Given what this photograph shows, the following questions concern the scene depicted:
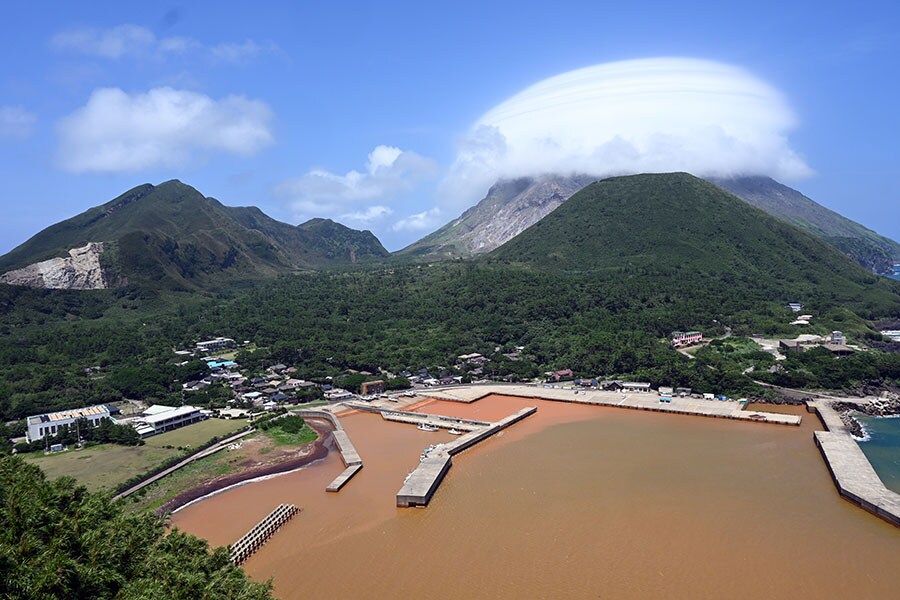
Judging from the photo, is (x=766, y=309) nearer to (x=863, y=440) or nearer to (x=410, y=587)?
(x=863, y=440)

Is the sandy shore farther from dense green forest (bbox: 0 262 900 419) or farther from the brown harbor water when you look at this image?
dense green forest (bbox: 0 262 900 419)

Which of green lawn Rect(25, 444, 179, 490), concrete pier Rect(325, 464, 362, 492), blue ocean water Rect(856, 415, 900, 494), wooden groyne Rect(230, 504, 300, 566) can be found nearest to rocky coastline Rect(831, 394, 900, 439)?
blue ocean water Rect(856, 415, 900, 494)

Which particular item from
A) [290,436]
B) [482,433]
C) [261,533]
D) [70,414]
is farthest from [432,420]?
[70,414]

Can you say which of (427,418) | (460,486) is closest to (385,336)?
(427,418)

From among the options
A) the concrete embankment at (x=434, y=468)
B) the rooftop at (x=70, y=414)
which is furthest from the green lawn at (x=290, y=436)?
the rooftop at (x=70, y=414)

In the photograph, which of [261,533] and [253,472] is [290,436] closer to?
[253,472]
